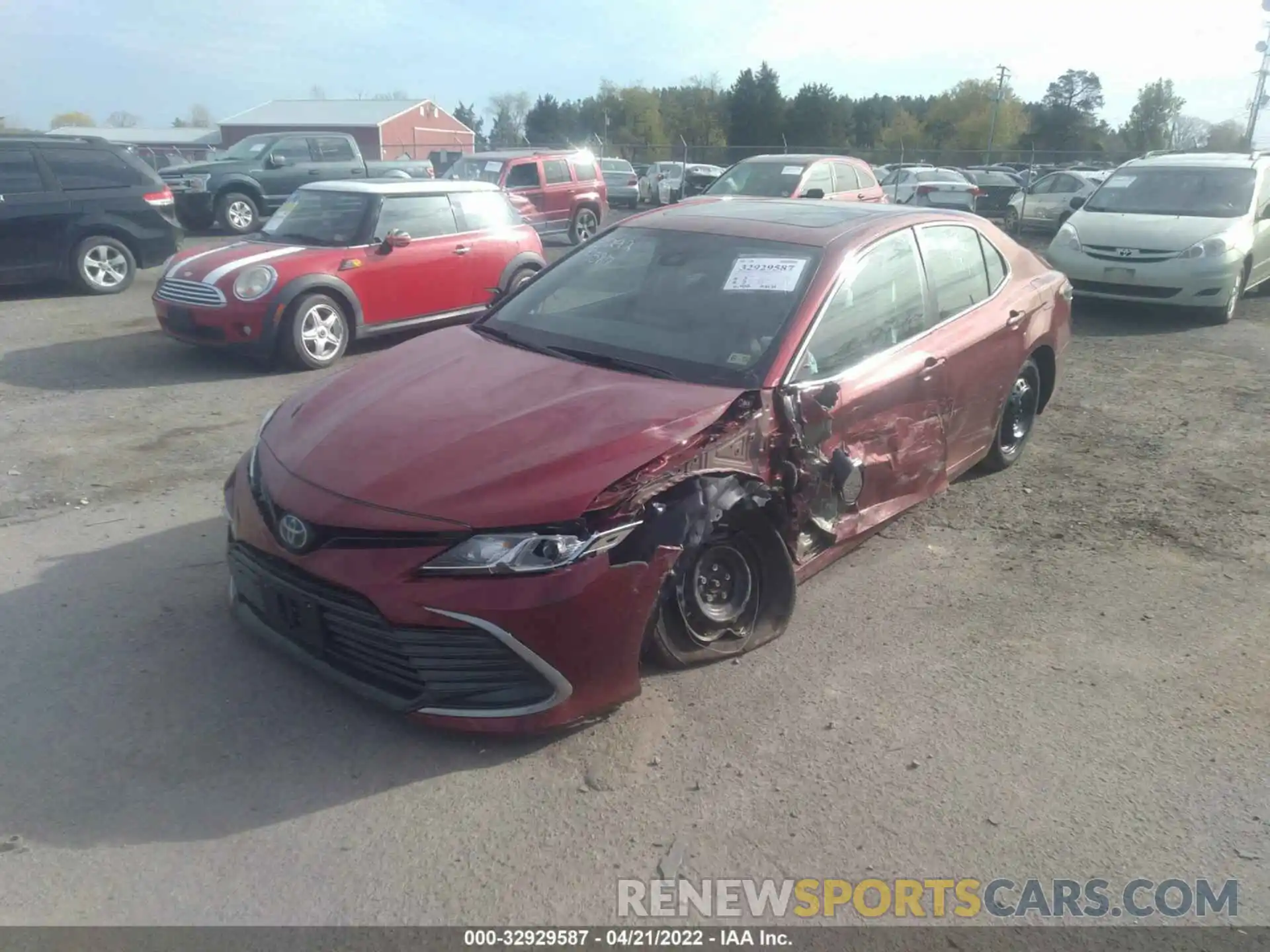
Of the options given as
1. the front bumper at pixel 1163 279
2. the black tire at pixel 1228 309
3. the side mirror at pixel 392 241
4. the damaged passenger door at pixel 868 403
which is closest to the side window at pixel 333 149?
the side mirror at pixel 392 241

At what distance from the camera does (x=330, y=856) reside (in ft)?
9.11

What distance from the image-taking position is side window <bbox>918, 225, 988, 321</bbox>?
4.94 metres

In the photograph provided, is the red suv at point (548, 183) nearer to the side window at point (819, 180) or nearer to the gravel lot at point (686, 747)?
the side window at point (819, 180)

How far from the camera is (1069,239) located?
11391 millimetres

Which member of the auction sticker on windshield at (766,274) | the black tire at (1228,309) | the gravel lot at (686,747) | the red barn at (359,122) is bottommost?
the gravel lot at (686,747)

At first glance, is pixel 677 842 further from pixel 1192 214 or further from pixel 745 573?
pixel 1192 214

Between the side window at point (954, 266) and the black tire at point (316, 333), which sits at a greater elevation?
the side window at point (954, 266)

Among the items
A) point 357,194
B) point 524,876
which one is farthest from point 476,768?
point 357,194

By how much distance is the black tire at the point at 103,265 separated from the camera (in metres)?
11.2

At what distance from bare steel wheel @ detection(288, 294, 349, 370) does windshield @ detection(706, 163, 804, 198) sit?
7.03 meters

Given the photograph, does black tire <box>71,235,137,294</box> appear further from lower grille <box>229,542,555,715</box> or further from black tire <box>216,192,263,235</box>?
lower grille <box>229,542,555,715</box>

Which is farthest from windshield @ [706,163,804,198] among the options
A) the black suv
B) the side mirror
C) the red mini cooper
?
the black suv

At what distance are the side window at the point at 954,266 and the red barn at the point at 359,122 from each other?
2152 inches
